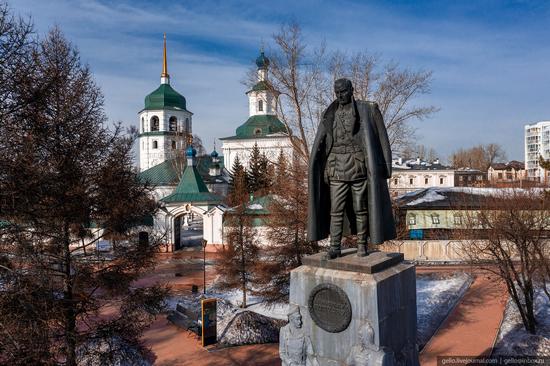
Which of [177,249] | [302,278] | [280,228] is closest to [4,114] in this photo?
[302,278]

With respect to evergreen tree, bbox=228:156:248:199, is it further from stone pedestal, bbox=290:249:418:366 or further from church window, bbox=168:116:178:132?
stone pedestal, bbox=290:249:418:366

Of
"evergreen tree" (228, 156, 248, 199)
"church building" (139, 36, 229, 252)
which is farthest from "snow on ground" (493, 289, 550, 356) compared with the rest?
"church building" (139, 36, 229, 252)

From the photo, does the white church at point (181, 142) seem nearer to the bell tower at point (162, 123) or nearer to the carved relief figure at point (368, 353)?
the bell tower at point (162, 123)

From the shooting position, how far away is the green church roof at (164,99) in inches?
1866

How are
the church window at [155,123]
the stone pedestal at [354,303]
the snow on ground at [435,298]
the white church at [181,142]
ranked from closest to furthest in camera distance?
the stone pedestal at [354,303]
the snow on ground at [435,298]
the white church at [181,142]
the church window at [155,123]

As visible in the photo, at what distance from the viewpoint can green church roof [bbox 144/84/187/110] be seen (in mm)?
47406

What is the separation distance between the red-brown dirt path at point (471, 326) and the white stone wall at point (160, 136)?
37133 mm

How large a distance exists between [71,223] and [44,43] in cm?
373

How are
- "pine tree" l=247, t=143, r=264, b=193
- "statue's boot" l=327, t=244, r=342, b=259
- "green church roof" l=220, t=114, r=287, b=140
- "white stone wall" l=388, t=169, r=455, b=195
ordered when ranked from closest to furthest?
"statue's boot" l=327, t=244, r=342, b=259 → "pine tree" l=247, t=143, r=264, b=193 → "green church roof" l=220, t=114, r=287, b=140 → "white stone wall" l=388, t=169, r=455, b=195

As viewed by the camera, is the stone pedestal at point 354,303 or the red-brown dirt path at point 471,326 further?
the red-brown dirt path at point 471,326

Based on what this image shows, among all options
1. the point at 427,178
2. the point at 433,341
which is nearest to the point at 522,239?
the point at 433,341

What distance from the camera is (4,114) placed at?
6402mm

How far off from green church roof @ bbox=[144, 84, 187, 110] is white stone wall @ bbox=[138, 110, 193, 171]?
2.28 feet

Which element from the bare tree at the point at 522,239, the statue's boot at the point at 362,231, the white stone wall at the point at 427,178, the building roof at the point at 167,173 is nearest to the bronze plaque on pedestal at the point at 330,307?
the statue's boot at the point at 362,231
